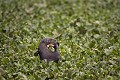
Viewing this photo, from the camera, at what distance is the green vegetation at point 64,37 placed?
6.42 metres

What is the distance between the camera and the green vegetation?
253 inches

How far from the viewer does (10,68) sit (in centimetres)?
655

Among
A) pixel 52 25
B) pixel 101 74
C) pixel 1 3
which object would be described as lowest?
pixel 101 74

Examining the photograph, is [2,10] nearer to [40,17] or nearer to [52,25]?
[40,17]

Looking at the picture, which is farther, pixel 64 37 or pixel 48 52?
pixel 64 37

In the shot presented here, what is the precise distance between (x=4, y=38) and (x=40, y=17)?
2.21 m

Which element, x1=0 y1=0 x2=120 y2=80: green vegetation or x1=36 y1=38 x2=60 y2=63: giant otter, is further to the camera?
x1=36 y1=38 x2=60 y2=63: giant otter

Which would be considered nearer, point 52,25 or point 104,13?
point 52,25

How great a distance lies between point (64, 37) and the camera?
27.7 ft

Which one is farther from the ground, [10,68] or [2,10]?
[2,10]

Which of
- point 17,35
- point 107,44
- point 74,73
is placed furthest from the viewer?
point 17,35

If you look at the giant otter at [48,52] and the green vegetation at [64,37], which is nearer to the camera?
the green vegetation at [64,37]

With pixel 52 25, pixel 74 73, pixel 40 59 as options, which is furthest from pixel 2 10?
pixel 74 73

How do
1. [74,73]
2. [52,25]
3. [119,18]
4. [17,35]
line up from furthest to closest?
[119,18] → [52,25] → [17,35] → [74,73]
